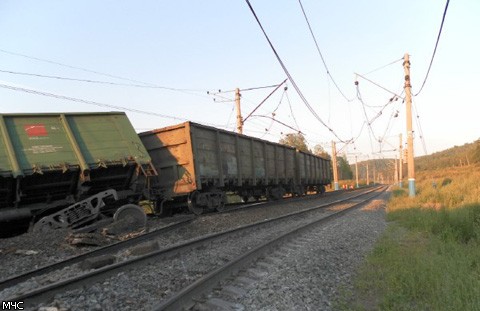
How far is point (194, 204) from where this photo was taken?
13.1 m

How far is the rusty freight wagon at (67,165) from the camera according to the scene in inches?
357

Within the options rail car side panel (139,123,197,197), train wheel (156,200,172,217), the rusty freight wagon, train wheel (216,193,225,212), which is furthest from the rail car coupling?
train wheel (216,193,225,212)

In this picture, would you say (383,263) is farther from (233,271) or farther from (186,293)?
(186,293)

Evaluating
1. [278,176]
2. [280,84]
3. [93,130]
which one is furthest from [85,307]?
[280,84]

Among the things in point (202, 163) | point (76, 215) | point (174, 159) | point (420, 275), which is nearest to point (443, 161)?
point (202, 163)

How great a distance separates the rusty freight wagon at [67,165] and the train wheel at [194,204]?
6.37 feet

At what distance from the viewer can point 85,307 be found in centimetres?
448

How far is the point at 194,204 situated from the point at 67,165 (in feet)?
15.4

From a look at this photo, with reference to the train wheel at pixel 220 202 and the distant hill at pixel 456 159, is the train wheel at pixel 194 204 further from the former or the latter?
the distant hill at pixel 456 159

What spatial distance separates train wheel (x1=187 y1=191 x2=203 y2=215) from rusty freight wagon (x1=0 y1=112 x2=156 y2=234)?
1.94 m

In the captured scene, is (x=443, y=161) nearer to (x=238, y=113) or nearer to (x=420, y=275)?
(x=238, y=113)

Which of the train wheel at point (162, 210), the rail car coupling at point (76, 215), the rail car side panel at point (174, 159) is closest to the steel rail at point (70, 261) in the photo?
the rail car coupling at point (76, 215)

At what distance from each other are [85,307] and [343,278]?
11.4 feet

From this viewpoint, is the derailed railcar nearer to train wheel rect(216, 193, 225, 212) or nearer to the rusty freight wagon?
train wheel rect(216, 193, 225, 212)
